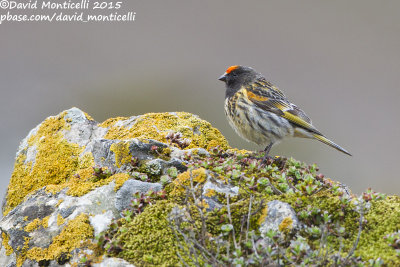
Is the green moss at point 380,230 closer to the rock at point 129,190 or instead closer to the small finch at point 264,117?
the rock at point 129,190

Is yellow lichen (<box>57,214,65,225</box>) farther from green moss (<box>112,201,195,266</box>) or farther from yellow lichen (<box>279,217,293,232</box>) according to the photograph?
yellow lichen (<box>279,217,293,232</box>)

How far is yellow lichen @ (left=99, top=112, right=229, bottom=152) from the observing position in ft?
22.2

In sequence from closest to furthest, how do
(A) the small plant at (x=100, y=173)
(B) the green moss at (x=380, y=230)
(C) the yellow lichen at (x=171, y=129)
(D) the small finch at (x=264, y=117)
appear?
1. (B) the green moss at (x=380, y=230)
2. (A) the small plant at (x=100, y=173)
3. (C) the yellow lichen at (x=171, y=129)
4. (D) the small finch at (x=264, y=117)

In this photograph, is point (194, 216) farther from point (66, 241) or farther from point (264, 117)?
point (264, 117)

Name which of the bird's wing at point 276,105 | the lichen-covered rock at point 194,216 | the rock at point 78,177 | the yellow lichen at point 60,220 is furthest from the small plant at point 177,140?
the yellow lichen at point 60,220

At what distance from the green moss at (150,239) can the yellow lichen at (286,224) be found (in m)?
0.89

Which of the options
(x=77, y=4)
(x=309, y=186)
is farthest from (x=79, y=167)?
(x=77, y=4)

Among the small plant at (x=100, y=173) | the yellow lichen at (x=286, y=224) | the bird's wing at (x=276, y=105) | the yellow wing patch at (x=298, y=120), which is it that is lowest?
the yellow lichen at (x=286, y=224)

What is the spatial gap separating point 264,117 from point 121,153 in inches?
102

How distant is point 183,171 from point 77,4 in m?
14.3

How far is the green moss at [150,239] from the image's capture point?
4.30m

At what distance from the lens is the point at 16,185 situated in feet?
21.6

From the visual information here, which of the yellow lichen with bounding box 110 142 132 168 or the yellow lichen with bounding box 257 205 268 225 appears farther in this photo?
the yellow lichen with bounding box 110 142 132 168

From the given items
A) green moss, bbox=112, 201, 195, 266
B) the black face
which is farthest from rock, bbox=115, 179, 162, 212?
the black face
